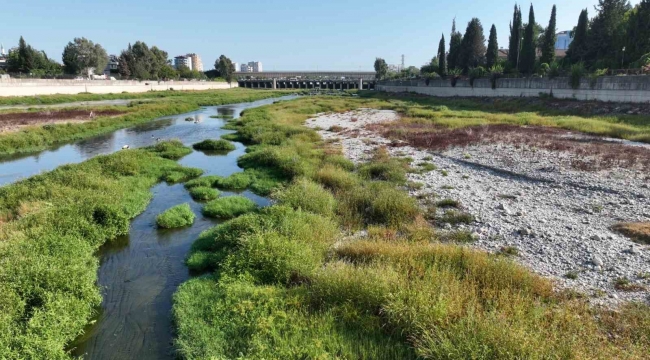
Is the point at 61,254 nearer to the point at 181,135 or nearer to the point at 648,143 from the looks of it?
the point at 181,135

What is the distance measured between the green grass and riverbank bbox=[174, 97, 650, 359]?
2.39m

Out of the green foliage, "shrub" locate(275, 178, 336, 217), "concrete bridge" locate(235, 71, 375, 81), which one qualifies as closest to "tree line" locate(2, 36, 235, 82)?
"concrete bridge" locate(235, 71, 375, 81)

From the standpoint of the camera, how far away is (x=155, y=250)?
12648 millimetres

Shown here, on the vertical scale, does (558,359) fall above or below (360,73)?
below

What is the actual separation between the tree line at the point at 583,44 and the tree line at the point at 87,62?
9106 centimetres

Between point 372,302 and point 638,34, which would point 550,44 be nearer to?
point 638,34

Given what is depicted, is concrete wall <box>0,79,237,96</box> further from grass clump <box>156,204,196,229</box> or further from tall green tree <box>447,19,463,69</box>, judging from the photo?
tall green tree <box>447,19,463,69</box>

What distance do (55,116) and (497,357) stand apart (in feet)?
171

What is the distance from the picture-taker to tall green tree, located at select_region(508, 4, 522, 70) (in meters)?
63.0

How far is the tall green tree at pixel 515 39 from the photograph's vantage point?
63.0 m

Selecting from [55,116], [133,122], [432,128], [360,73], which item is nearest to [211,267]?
[432,128]

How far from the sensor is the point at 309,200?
14.5 metres

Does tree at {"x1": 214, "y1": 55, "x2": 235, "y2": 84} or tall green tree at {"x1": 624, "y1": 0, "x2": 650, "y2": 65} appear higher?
tree at {"x1": 214, "y1": 55, "x2": 235, "y2": 84}

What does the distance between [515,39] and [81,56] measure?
104777mm
